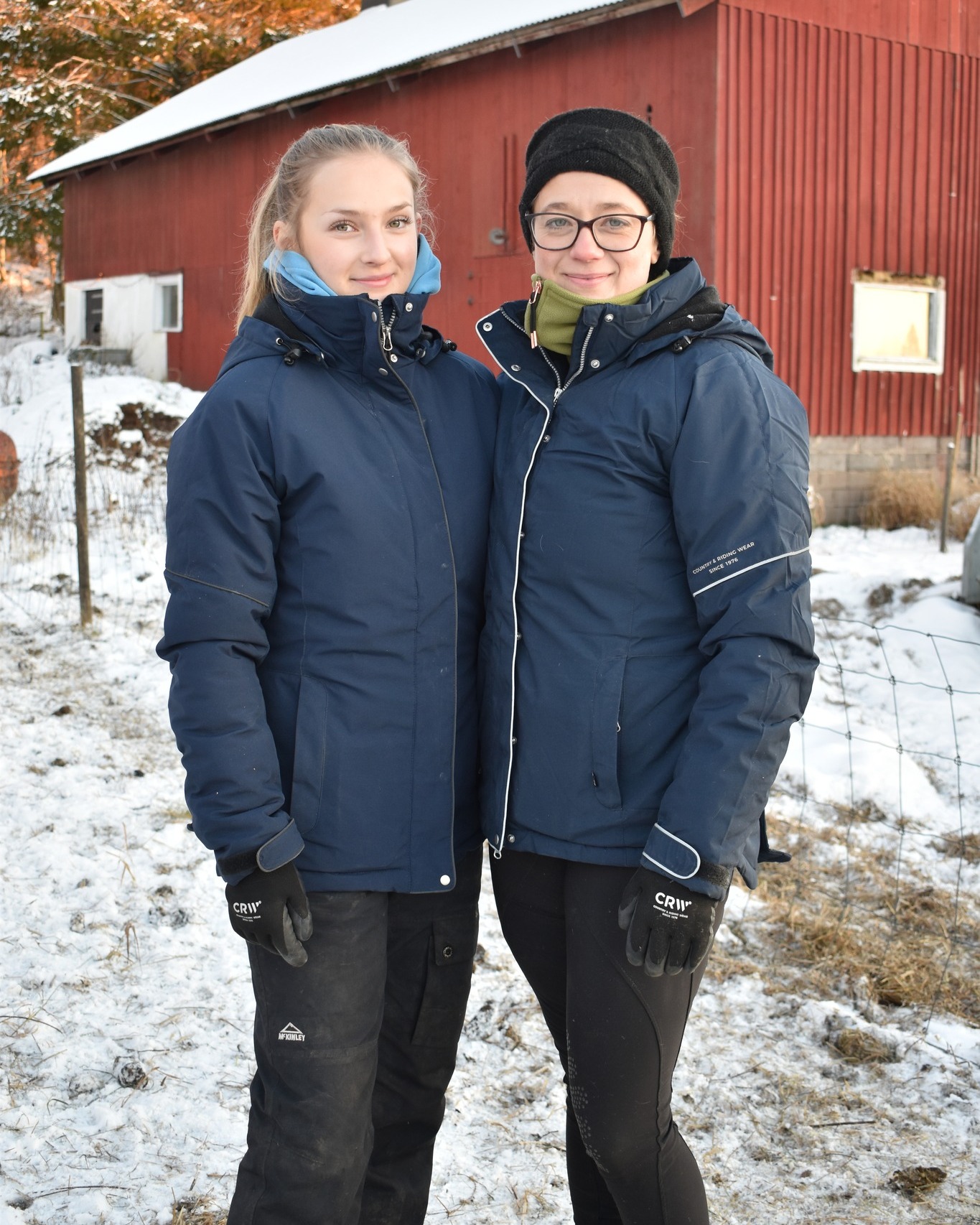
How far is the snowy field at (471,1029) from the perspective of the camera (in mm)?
2641

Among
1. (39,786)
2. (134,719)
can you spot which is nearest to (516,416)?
(39,786)

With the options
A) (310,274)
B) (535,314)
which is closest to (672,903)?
(535,314)

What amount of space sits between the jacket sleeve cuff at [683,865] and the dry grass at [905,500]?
10702mm

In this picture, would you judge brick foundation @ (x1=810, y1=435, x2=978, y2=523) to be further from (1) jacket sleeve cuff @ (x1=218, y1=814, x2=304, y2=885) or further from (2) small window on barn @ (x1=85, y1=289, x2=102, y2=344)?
(2) small window on barn @ (x1=85, y1=289, x2=102, y2=344)

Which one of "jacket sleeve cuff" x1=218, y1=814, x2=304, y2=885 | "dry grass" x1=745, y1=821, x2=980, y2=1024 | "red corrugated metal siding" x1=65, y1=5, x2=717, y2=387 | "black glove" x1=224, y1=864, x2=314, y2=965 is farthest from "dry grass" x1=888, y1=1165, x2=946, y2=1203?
"red corrugated metal siding" x1=65, y1=5, x2=717, y2=387

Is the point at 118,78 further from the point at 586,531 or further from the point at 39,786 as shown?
the point at 586,531

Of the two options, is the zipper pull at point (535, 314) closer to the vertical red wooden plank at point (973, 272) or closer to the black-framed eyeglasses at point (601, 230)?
the black-framed eyeglasses at point (601, 230)

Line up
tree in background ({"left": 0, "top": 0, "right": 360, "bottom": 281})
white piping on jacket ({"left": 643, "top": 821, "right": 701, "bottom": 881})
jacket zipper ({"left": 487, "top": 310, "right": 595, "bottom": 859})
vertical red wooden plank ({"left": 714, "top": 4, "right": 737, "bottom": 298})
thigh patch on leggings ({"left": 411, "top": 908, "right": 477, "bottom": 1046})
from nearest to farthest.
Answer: white piping on jacket ({"left": 643, "top": 821, "right": 701, "bottom": 881}), jacket zipper ({"left": 487, "top": 310, "right": 595, "bottom": 859}), thigh patch on leggings ({"left": 411, "top": 908, "right": 477, "bottom": 1046}), vertical red wooden plank ({"left": 714, "top": 4, "right": 737, "bottom": 298}), tree in background ({"left": 0, "top": 0, "right": 360, "bottom": 281})

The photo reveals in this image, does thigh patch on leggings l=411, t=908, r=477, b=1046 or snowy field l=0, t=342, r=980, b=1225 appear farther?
snowy field l=0, t=342, r=980, b=1225

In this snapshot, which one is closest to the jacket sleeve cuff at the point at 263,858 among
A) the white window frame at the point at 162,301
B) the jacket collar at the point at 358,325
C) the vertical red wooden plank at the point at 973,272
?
the jacket collar at the point at 358,325

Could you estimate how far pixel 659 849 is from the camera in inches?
72.1

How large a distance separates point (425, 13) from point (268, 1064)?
16.4 metres

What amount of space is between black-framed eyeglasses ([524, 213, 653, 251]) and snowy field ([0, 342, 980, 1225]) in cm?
205

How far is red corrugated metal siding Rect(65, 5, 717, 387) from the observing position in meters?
11.0
